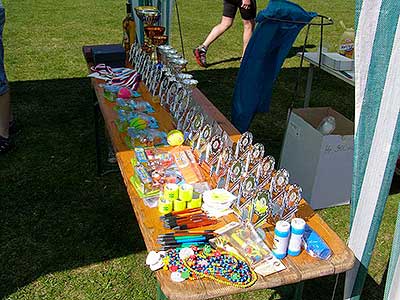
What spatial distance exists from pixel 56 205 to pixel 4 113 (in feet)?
2.94

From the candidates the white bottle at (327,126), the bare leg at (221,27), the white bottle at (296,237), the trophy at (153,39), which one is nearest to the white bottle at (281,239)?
the white bottle at (296,237)

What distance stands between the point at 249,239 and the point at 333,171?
4.44ft

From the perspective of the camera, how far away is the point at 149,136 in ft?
5.80

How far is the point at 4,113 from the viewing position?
9.80ft

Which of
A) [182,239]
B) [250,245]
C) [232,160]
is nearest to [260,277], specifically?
[250,245]

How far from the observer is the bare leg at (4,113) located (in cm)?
296

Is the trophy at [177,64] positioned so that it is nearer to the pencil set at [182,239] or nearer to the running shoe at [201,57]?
the pencil set at [182,239]

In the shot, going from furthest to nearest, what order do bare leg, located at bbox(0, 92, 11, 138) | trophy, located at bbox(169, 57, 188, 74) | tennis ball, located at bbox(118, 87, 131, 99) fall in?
1. bare leg, located at bbox(0, 92, 11, 138)
2. trophy, located at bbox(169, 57, 188, 74)
3. tennis ball, located at bbox(118, 87, 131, 99)

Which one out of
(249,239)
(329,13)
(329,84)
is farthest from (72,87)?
(329,13)

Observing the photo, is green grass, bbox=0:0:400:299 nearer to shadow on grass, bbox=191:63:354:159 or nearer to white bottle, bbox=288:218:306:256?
shadow on grass, bbox=191:63:354:159

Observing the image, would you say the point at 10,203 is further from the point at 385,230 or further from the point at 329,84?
the point at 329,84

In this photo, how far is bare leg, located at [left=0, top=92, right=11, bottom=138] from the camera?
2961mm

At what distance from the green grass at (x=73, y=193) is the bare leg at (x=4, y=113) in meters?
0.15

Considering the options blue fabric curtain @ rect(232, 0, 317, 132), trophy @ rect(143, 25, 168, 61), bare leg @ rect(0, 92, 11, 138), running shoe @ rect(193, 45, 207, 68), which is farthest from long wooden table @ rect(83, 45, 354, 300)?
running shoe @ rect(193, 45, 207, 68)
